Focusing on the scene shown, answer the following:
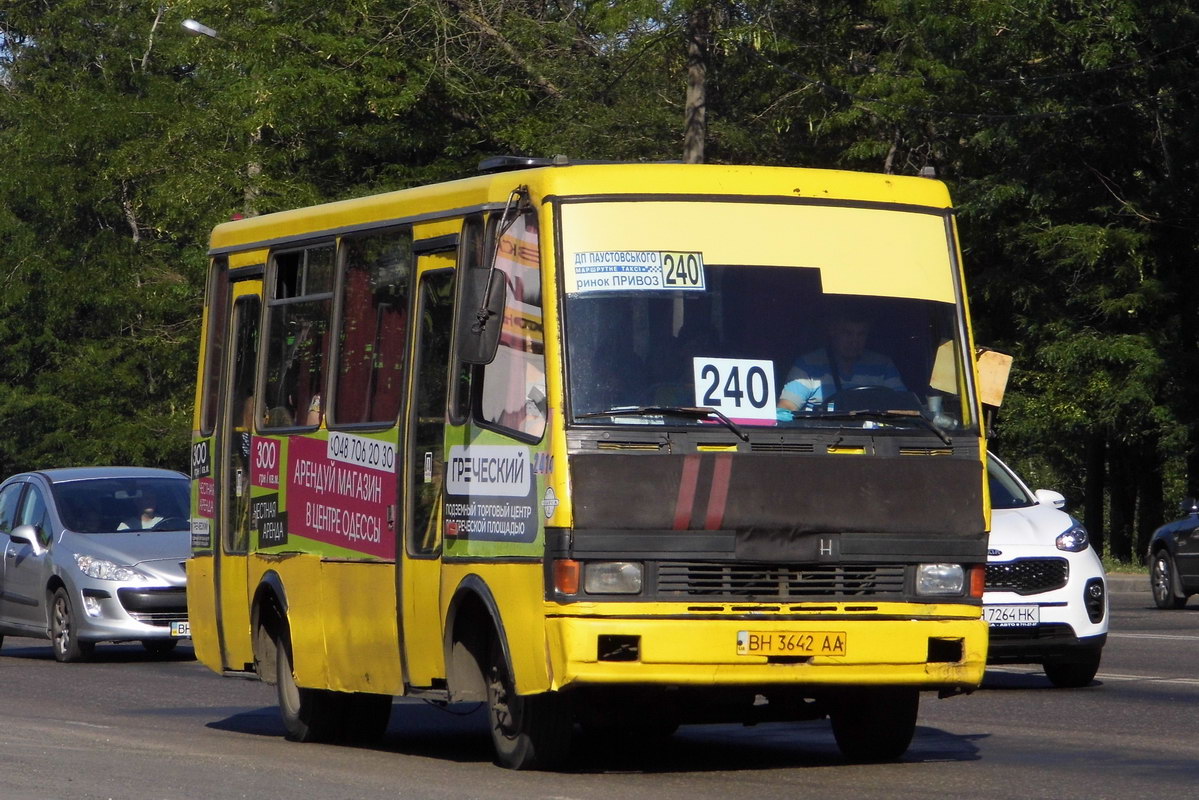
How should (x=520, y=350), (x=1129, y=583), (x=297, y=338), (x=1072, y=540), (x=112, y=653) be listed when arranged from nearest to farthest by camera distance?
(x=520, y=350), (x=297, y=338), (x=1072, y=540), (x=112, y=653), (x=1129, y=583)

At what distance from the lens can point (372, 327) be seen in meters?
11.2

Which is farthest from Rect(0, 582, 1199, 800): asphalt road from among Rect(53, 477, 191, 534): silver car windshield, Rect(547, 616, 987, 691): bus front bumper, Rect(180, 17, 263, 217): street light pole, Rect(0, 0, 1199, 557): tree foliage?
Rect(180, 17, 263, 217): street light pole

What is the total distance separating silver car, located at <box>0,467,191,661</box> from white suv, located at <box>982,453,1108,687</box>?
7.40 metres

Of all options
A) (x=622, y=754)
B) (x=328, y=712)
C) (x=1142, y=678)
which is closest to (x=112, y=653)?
(x=328, y=712)

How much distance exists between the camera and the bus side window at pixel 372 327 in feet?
35.7

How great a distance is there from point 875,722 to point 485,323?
2.77 meters

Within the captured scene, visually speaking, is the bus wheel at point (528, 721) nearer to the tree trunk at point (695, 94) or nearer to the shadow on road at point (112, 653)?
the shadow on road at point (112, 653)

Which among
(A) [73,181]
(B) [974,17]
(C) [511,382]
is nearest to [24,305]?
(A) [73,181]

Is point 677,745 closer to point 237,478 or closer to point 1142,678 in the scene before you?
point 237,478

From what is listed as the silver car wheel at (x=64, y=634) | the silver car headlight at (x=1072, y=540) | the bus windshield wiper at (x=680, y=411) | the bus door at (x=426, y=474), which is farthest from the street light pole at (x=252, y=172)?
the bus windshield wiper at (x=680, y=411)

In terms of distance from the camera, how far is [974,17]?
3225 centimetres

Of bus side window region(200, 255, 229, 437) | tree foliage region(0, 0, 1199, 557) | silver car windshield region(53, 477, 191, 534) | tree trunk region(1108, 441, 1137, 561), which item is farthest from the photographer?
tree trunk region(1108, 441, 1137, 561)

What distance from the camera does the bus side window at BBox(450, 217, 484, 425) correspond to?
10.1 metres

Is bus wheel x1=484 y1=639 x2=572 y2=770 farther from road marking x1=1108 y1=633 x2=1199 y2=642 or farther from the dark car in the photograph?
the dark car
